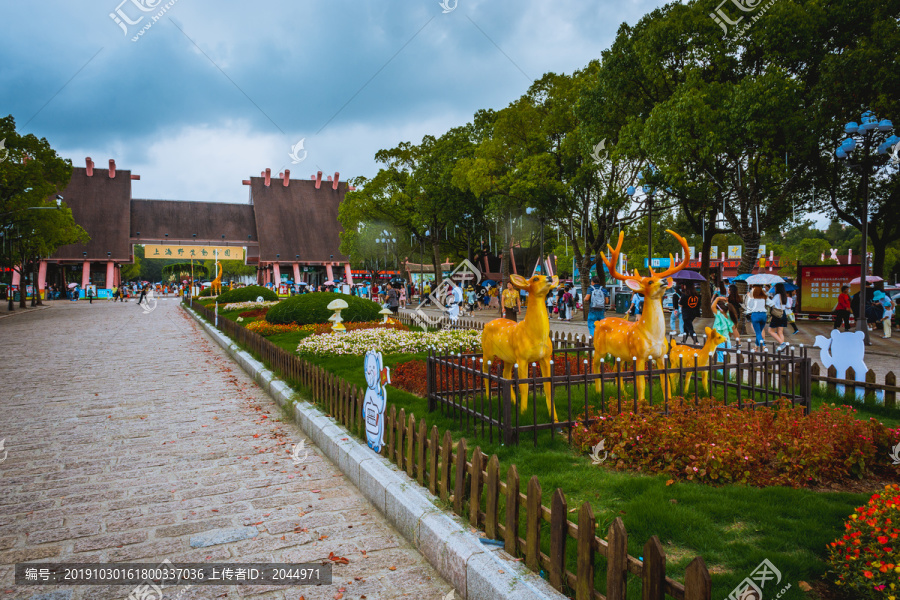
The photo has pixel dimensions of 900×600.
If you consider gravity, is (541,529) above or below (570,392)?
below

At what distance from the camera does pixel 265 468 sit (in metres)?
5.64

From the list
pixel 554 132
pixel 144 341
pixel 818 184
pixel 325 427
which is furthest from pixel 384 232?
pixel 325 427

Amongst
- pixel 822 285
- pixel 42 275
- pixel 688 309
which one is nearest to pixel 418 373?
pixel 688 309

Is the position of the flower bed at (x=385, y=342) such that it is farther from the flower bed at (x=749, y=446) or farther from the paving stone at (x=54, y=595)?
the paving stone at (x=54, y=595)

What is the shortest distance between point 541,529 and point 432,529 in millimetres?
738

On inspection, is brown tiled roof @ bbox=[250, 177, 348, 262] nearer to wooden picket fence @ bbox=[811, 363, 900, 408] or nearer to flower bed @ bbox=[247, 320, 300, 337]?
flower bed @ bbox=[247, 320, 300, 337]

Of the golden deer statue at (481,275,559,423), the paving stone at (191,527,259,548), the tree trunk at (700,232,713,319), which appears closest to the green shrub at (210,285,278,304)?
the tree trunk at (700,232,713,319)

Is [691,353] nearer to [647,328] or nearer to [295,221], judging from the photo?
[647,328]

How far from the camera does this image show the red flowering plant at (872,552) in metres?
2.52

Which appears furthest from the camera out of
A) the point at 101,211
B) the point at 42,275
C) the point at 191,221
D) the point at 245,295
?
the point at 191,221

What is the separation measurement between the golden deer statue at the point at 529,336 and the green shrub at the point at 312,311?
11.4 meters

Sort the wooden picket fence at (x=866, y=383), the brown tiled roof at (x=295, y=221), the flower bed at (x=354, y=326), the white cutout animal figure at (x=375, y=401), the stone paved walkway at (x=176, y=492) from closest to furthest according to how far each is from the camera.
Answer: the stone paved walkway at (x=176, y=492), the white cutout animal figure at (x=375, y=401), the wooden picket fence at (x=866, y=383), the flower bed at (x=354, y=326), the brown tiled roof at (x=295, y=221)

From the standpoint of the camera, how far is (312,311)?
57.1 ft

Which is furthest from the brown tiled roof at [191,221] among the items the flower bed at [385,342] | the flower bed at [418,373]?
the flower bed at [418,373]
